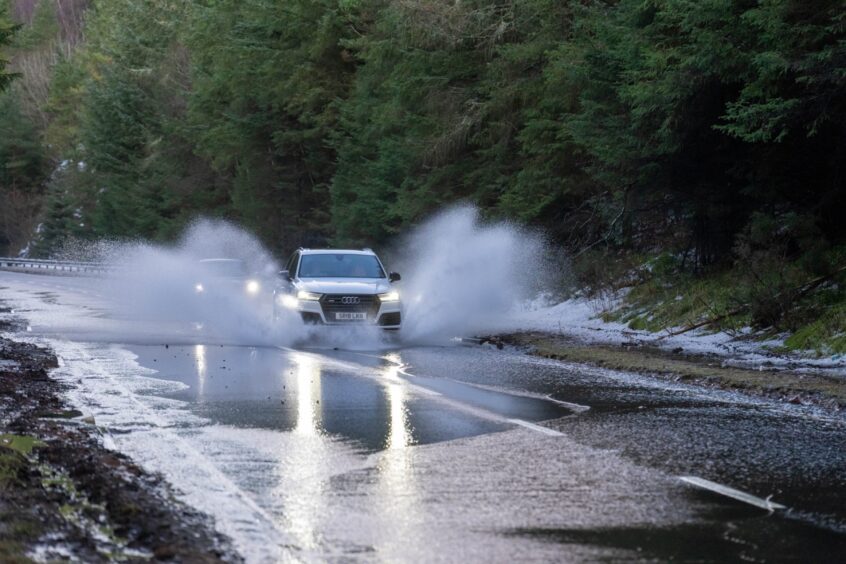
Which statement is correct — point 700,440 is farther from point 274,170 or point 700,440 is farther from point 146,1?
point 146,1

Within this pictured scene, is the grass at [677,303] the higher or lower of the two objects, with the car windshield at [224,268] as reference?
lower

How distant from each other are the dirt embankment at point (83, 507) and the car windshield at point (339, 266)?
44.4 ft

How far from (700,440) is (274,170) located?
156ft

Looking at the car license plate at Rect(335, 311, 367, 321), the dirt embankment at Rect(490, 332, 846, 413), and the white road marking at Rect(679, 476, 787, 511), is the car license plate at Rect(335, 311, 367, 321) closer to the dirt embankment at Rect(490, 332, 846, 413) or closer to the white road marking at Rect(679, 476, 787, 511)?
the dirt embankment at Rect(490, 332, 846, 413)

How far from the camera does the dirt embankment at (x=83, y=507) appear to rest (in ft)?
23.6

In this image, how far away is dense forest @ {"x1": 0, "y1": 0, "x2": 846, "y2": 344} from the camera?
2042 cm

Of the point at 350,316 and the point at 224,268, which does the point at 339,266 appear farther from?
the point at 224,268

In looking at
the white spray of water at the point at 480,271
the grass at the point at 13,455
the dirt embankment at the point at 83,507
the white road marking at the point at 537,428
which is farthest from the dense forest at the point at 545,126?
the grass at the point at 13,455

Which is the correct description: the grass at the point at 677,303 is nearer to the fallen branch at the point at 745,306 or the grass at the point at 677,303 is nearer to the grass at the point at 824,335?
the fallen branch at the point at 745,306

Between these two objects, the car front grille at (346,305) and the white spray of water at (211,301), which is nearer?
the car front grille at (346,305)

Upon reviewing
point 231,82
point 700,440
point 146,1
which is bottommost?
point 700,440

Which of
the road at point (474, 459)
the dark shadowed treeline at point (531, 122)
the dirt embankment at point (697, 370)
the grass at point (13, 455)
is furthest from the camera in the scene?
the dark shadowed treeline at point (531, 122)

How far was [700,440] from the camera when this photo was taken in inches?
450

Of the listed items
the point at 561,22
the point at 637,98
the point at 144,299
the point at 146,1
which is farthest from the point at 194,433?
the point at 146,1
